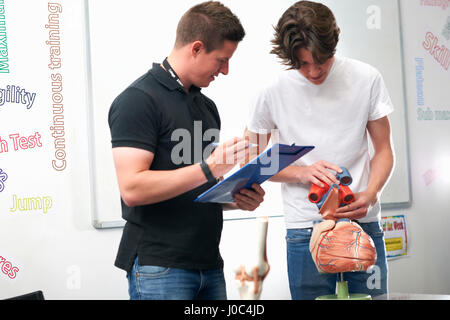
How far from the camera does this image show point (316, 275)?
1.55m

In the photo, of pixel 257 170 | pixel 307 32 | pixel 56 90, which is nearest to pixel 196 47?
pixel 307 32

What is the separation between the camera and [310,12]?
1536 mm

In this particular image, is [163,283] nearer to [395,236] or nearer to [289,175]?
[289,175]

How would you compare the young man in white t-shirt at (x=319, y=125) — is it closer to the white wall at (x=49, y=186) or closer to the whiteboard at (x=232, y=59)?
the whiteboard at (x=232, y=59)

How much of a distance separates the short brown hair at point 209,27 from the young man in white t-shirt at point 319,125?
181 mm

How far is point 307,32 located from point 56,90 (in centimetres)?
131

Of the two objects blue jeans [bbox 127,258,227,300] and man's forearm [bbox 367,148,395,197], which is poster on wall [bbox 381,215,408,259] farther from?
blue jeans [bbox 127,258,227,300]

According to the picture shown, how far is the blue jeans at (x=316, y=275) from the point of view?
153 centimetres

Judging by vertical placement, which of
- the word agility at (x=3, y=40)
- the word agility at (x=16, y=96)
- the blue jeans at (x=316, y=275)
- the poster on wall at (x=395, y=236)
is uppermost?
the word agility at (x=3, y=40)

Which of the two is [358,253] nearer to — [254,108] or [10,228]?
[254,108]

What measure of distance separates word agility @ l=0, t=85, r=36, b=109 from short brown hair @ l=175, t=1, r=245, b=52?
113 cm

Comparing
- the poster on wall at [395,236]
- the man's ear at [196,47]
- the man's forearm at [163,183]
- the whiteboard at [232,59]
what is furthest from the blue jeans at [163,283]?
the poster on wall at [395,236]
